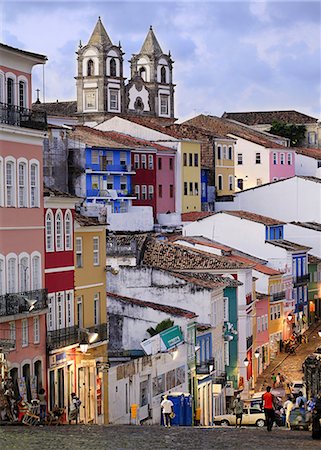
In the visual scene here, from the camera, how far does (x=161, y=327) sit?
40.2m

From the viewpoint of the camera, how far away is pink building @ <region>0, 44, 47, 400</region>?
100 ft

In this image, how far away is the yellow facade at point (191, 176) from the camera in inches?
3265

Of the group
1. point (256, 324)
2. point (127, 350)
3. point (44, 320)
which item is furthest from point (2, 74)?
point (256, 324)

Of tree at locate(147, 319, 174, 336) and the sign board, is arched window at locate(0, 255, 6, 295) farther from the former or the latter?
tree at locate(147, 319, 174, 336)

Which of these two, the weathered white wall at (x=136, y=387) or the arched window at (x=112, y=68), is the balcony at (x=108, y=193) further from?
the arched window at (x=112, y=68)

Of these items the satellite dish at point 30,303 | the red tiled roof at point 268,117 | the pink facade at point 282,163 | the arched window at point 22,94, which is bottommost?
the satellite dish at point 30,303

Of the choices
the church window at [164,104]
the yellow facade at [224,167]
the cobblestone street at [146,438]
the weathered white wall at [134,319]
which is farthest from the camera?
the church window at [164,104]

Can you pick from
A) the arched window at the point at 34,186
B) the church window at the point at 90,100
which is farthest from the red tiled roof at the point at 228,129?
the arched window at the point at 34,186

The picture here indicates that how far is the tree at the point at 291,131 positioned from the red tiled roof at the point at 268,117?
3.98 ft

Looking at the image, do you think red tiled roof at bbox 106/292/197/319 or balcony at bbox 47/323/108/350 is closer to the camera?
balcony at bbox 47/323/108/350

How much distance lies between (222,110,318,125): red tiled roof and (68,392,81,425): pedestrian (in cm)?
8594

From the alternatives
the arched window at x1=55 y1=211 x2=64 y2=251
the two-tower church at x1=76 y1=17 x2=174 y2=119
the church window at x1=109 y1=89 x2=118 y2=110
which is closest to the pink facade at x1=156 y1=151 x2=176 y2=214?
the two-tower church at x1=76 y1=17 x2=174 y2=119

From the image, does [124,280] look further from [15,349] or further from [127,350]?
[15,349]

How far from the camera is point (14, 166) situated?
102 feet
